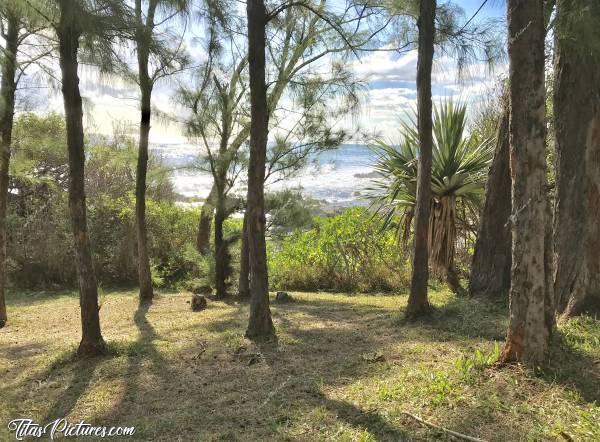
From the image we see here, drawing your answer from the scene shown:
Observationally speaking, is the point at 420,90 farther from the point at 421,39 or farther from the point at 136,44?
the point at 136,44

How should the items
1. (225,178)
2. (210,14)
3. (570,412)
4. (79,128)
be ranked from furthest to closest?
1. (225,178)
2. (210,14)
3. (79,128)
4. (570,412)

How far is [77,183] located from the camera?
496cm

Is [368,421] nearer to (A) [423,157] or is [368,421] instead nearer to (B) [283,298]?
(A) [423,157]

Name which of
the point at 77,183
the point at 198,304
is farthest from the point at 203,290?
the point at 77,183

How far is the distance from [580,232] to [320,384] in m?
2.48

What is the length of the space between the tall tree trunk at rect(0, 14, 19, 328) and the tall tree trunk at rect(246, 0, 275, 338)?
3.43 m

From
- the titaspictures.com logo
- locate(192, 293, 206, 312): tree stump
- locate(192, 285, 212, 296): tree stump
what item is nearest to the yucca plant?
locate(192, 293, 206, 312): tree stump

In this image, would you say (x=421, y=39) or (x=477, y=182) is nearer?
(x=421, y=39)

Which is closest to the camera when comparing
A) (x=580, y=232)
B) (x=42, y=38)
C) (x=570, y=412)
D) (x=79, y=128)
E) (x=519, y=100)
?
(x=570, y=412)

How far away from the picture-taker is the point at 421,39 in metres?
5.28

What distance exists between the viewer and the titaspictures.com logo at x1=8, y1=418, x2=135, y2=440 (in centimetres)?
330

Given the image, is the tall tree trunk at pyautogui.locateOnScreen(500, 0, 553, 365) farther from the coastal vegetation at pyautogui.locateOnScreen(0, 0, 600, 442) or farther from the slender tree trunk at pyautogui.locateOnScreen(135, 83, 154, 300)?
the slender tree trunk at pyautogui.locateOnScreen(135, 83, 154, 300)

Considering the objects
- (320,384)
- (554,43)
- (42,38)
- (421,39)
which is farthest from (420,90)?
(42,38)

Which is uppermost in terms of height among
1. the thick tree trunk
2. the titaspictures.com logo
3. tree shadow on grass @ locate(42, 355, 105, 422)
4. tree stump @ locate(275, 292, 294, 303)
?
the thick tree trunk
